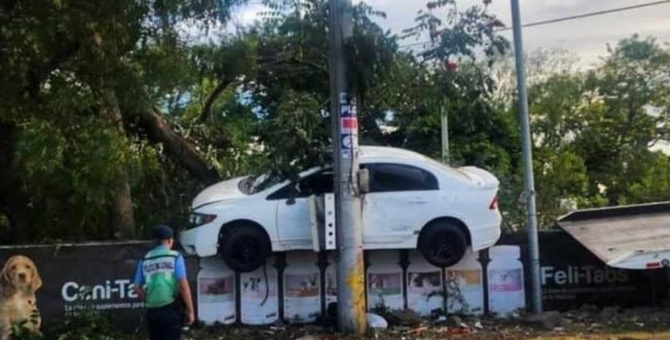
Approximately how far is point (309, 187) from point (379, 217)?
3.72ft

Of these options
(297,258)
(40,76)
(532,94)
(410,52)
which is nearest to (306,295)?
(297,258)

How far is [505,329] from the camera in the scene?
13.1 meters

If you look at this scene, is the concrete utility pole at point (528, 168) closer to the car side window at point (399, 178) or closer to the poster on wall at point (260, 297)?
the car side window at point (399, 178)

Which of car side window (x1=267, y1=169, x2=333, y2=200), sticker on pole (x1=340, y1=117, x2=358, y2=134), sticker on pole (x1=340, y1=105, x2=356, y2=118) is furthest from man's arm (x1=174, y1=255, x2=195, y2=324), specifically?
sticker on pole (x1=340, y1=105, x2=356, y2=118)

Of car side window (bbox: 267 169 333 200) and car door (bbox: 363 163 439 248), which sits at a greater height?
car side window (bbox: 267 169 333 200)

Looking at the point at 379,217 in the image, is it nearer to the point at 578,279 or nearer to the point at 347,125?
→ the point at 347,125

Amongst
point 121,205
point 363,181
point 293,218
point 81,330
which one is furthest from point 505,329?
point 121,205

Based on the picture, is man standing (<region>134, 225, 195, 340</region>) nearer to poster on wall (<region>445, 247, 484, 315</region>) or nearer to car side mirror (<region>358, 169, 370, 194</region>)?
car side mirror (<region>358, 169, 370, 194</region>)

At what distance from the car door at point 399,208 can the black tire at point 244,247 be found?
147 centimetres

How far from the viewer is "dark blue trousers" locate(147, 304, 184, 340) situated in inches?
385

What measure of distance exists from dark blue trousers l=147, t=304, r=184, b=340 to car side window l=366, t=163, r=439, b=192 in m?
4.31

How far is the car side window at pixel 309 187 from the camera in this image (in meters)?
13.2

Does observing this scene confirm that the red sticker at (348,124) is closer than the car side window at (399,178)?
Yes

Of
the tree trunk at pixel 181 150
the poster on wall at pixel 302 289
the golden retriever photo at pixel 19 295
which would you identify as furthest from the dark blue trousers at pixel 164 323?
the tree trunk at pixel 181 150
